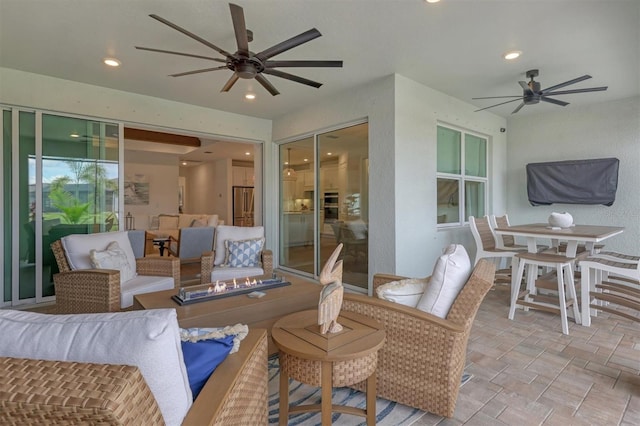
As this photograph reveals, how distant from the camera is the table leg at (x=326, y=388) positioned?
1467mm

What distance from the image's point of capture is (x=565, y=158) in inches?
214

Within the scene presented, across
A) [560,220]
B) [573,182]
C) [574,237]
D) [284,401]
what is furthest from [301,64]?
[573,182]

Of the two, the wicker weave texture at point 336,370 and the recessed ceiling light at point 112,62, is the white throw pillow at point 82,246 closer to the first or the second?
the recessed ceiling light at point 112,62

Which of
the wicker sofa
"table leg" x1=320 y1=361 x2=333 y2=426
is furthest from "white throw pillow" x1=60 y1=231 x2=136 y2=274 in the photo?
the wicker sofa

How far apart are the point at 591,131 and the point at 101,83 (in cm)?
727

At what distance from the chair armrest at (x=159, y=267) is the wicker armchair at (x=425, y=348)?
234 centimetres

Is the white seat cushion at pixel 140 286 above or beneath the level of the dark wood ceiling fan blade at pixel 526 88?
beneath

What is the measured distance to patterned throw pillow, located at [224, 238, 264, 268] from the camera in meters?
3.87

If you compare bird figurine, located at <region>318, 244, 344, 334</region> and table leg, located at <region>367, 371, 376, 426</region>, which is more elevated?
bird figurine, located at <region>318, 244, 344, 334</region>

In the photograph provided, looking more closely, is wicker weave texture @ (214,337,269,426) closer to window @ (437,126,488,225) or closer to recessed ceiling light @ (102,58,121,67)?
recessed ceiling light @ (102,58,121,67)

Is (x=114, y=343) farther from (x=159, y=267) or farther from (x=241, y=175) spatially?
(x=241, y=175)

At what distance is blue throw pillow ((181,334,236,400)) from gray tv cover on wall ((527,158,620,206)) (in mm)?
6083

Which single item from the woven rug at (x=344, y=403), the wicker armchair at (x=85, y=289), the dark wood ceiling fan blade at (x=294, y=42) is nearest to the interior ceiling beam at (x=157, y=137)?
the wicker armchair at (x=85, y=289)

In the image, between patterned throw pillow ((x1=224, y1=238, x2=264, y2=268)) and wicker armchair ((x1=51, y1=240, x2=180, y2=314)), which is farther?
patterned throw pillow ((x1=224, y1=238, x2=264, y2=268))
